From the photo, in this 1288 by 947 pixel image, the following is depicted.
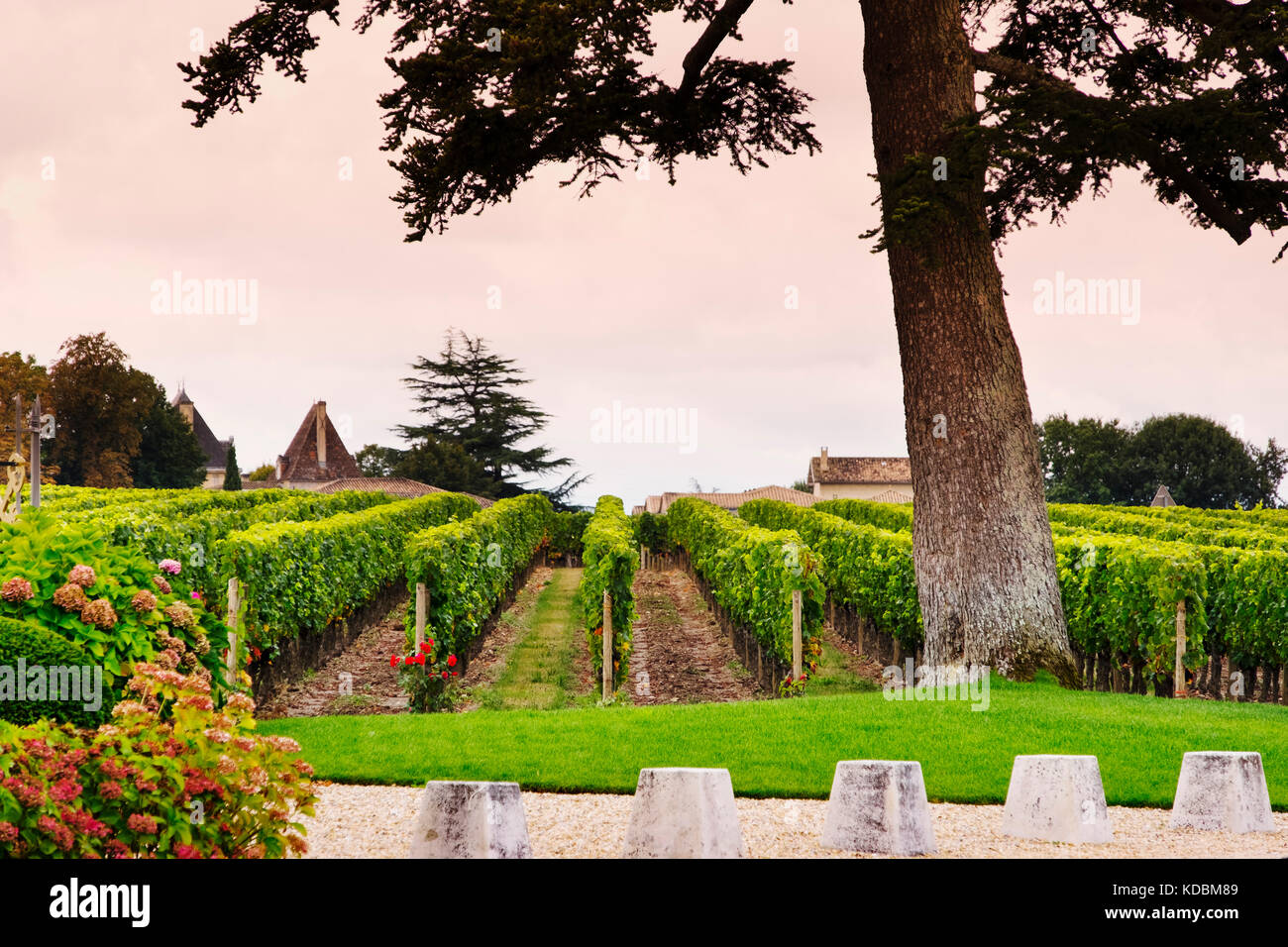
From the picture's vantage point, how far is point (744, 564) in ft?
66.8

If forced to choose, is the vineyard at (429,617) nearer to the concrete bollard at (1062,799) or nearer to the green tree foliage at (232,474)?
the concrete bollard at (1062,799)

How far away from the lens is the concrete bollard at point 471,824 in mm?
6285

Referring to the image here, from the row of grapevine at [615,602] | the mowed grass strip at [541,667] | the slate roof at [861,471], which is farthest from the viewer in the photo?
the slate roof at [861,471]

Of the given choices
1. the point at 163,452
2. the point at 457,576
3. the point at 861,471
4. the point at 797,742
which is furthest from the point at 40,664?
the point at 861,471

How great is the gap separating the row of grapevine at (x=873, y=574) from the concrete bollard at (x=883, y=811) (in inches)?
403

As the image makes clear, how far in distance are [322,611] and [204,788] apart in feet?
49.8

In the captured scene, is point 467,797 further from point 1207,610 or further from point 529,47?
point 1207,610

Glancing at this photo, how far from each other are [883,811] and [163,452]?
76.2 m

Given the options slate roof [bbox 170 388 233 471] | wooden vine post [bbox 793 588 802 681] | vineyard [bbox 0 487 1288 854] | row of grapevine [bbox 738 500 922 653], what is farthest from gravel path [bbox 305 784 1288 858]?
slate roof [bbox 170 388 233 471]

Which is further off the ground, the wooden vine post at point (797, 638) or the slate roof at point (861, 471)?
the slate roof at point (861, 471)

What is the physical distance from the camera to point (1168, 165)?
14.0 m

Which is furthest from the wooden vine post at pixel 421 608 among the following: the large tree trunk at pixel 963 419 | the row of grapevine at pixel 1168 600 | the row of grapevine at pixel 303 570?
the row of grapevine at pixel 1168 600

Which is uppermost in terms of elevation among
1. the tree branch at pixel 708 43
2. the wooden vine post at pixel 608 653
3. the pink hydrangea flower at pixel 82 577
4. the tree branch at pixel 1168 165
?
the tree branch at pixel 708 43

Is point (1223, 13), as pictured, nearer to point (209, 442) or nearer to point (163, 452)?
point (163, 452)
